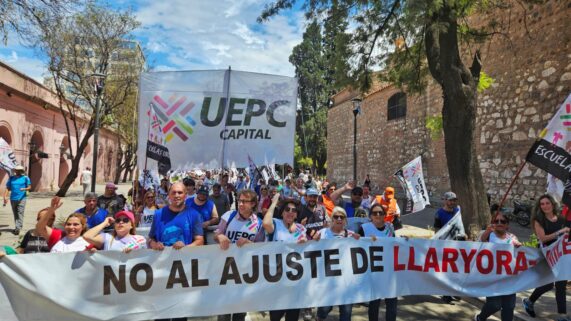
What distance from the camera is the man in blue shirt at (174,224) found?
4.11 m

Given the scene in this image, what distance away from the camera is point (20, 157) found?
20000 millimetres

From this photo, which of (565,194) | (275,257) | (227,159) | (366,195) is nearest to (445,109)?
(366,195)

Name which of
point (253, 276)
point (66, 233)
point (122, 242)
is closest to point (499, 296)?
point (253, 276)

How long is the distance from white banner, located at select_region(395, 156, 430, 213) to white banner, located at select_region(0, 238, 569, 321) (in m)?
4.09

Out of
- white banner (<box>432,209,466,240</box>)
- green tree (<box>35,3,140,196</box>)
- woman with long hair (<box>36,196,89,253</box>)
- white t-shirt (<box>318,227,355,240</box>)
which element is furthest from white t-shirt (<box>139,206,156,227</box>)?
green tree (<box>35,3,140,196</box>)

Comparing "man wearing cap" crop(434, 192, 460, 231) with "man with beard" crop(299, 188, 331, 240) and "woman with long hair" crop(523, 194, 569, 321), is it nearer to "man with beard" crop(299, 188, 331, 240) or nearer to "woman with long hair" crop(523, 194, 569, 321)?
"woman with long hair" crop(523, 194, 569, 321)

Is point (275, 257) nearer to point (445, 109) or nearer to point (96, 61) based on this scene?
point (445, 109)

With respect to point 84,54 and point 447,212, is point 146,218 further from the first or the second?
point 84,54

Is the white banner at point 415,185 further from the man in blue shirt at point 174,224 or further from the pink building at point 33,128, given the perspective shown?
the pink building at point 33,128

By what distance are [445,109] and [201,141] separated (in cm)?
500

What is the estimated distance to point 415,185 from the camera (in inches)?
360

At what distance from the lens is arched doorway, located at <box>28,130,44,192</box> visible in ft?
73.7

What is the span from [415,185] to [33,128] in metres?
20.2

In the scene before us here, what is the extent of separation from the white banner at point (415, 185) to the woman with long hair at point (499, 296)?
3922 millimetres
